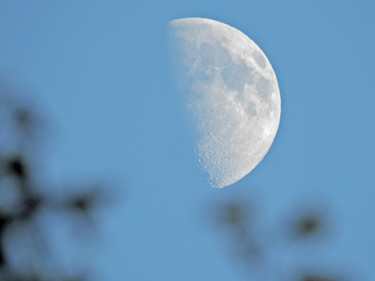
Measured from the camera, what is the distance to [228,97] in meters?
10.6

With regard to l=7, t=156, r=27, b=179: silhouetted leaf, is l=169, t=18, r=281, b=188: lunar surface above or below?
above

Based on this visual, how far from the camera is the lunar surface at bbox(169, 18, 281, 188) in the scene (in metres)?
10.1

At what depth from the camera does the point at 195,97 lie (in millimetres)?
10539

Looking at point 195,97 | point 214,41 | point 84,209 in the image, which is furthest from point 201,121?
point 84,209

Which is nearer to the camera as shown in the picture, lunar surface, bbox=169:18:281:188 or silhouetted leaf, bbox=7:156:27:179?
silhouetted leaf, bbox=7:156:27:179

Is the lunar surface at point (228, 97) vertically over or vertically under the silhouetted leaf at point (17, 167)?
over

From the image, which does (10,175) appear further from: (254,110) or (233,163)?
(254,110)

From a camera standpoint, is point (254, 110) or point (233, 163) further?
point (254, 110)

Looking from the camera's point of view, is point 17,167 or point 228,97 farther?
point 228,97

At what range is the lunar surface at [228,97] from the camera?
10070 millimetres

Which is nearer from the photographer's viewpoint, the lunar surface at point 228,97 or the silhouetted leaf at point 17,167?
the silhouetted leaf at point 17,167

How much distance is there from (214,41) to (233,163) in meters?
2.69

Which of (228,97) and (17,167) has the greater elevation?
(228,97)

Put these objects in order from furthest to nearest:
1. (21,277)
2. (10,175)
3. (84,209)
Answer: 1. (84,209)
2. (10,175)
3. (21,277)
